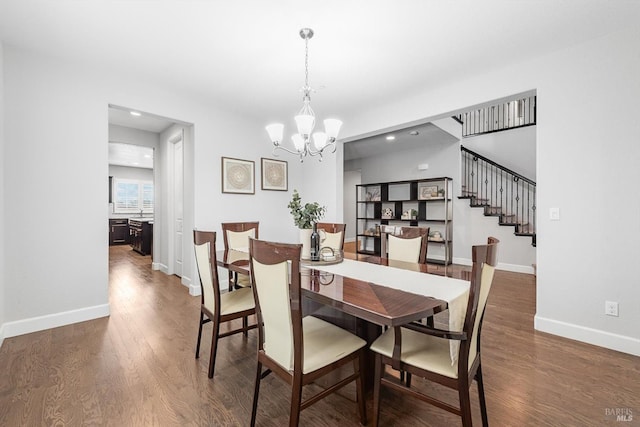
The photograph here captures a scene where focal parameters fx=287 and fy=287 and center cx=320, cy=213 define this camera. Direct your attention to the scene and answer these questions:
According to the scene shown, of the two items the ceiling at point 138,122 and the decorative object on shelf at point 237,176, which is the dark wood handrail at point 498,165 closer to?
the decorative object on shelf at point 237,176

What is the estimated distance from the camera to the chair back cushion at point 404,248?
2.45 m

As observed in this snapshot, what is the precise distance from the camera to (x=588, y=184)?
245cm

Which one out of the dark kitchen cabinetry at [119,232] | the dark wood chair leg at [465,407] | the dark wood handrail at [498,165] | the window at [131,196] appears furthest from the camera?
the window at [131,196]

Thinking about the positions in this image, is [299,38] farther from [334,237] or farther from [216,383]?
[216,383]

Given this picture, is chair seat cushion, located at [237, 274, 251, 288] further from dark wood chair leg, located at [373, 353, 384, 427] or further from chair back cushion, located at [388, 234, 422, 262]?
dark wood chair leg, located at [373, 353, 384, 427]

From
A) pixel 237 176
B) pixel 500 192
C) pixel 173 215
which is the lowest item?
pixel 173 215

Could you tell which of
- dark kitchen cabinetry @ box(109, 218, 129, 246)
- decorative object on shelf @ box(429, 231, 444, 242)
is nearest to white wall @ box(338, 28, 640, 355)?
decorative object on shelf @ box(429, 231, 444, 242)

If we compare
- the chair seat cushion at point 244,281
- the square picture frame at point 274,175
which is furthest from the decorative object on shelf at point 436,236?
the chair seat cushion at point 244,281

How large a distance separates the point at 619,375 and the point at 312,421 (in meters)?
2.10

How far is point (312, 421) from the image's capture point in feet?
5.02

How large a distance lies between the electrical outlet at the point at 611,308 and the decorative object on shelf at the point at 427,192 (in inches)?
141

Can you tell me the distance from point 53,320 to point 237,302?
6.63ft

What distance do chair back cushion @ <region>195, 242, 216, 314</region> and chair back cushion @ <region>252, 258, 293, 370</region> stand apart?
0.67 metres

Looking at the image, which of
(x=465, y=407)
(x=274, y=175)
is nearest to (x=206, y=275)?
(x=465, y=407)
